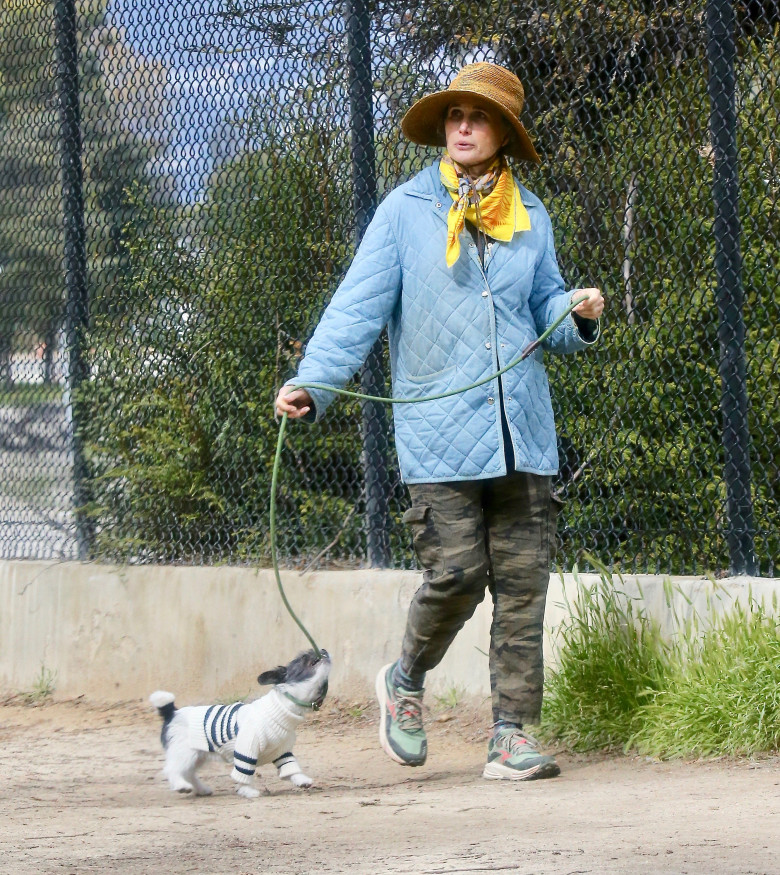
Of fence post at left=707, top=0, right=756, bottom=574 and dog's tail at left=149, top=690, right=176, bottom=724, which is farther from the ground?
fence post at left=707, top=0, right=756, bottom=574

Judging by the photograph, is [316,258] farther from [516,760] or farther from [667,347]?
[516,760]

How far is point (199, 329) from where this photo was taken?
6367mm

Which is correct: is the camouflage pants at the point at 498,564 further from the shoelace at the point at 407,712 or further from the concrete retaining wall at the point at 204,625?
the concrete retaining wall at the point at 204,625

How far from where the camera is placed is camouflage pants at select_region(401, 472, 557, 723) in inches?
171

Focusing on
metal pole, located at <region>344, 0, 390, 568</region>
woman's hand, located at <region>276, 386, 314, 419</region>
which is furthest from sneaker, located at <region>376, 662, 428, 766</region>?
metal pole, located at <region>344, 0, 390, 568</region>

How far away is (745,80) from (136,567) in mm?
3475

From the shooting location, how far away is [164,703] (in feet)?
14.5

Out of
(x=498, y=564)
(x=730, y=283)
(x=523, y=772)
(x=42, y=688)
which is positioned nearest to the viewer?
(x=523, y=772)

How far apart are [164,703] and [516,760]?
1.15 metres

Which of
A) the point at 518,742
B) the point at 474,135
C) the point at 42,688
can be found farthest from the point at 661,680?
the point at 42,688

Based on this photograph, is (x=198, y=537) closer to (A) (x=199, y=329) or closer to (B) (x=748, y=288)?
(A) (x=199, y=329)

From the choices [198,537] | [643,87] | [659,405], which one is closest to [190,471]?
[198,537]

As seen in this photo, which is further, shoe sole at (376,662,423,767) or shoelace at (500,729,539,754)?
shoe sole at (376,662,423,767)

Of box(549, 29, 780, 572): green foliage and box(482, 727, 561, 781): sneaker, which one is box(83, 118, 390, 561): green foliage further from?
box(482, 727, 561, 781): sneaker
